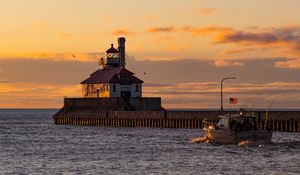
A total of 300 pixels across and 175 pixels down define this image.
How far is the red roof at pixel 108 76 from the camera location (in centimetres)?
12344

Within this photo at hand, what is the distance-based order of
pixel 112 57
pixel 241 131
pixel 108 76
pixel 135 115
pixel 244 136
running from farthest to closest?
pixel 112 57, pixel 108 76, pixel 135 115, pixel 244 136, pixel 241 131

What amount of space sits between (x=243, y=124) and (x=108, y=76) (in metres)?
62.8

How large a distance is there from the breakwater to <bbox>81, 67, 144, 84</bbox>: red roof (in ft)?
17.1

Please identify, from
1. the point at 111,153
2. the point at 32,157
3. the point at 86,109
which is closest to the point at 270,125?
the point at 111,153

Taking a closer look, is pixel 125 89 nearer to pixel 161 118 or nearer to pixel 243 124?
pixel 161 118

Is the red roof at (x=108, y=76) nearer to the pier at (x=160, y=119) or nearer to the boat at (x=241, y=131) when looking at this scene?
the pier at (x=160, y=119)

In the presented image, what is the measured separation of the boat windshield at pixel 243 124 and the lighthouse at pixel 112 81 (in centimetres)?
5888

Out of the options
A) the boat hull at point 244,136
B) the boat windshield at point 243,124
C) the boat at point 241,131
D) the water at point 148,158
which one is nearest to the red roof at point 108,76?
the water at point 148,158

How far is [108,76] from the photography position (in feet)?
410

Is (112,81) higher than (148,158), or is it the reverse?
(112,81)

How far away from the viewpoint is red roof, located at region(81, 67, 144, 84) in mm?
123438

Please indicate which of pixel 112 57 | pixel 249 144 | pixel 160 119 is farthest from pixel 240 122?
pixel 112 57

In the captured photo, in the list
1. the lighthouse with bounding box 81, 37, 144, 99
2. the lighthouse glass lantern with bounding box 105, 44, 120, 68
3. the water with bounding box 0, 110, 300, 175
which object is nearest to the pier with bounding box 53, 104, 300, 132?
the lighthouse with bounding box 81, 37, 144, 99

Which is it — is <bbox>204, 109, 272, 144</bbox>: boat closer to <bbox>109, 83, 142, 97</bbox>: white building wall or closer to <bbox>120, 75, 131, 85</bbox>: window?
<bbox>109, 83, 142, 97</bbox>: white building wall
